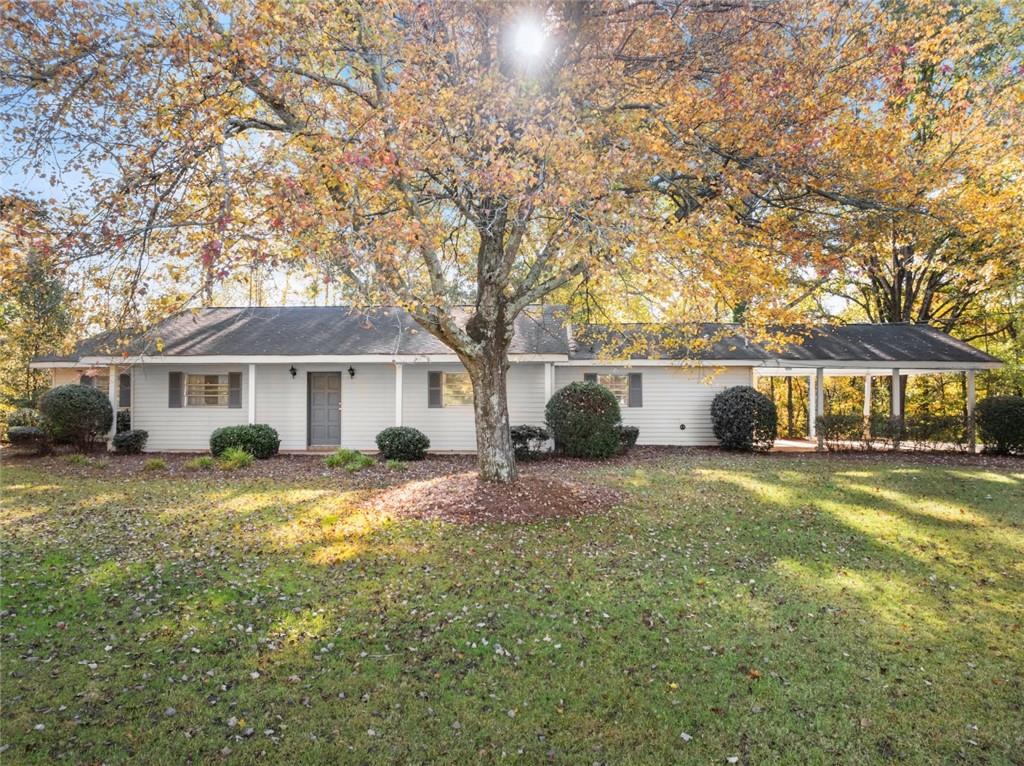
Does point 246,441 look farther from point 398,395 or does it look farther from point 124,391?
point 124,391

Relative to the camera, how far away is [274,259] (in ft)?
15.8

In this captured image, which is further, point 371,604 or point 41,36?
point 41,36

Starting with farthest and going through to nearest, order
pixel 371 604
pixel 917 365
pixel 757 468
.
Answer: pixel 917 365, pixel 757 468, pixel 371 604

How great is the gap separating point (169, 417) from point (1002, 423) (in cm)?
2270

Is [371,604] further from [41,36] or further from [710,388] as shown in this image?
[710,388]

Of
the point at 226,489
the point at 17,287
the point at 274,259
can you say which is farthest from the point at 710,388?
the point at 17,287

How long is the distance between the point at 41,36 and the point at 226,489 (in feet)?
23.5

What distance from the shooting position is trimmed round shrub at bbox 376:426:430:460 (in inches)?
555

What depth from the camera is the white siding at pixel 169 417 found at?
1612cm

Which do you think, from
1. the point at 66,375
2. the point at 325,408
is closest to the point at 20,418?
the point at 66,375

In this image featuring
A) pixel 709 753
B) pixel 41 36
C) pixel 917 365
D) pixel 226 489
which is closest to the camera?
pixel 709 753

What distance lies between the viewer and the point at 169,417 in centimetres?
1616

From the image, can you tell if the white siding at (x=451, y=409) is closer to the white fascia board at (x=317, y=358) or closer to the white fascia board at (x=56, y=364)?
the white fascia board at (x=317, y=358)

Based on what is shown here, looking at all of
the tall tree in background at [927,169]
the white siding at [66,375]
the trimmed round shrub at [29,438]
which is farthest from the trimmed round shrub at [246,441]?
the tall tree in background at [927,169]
